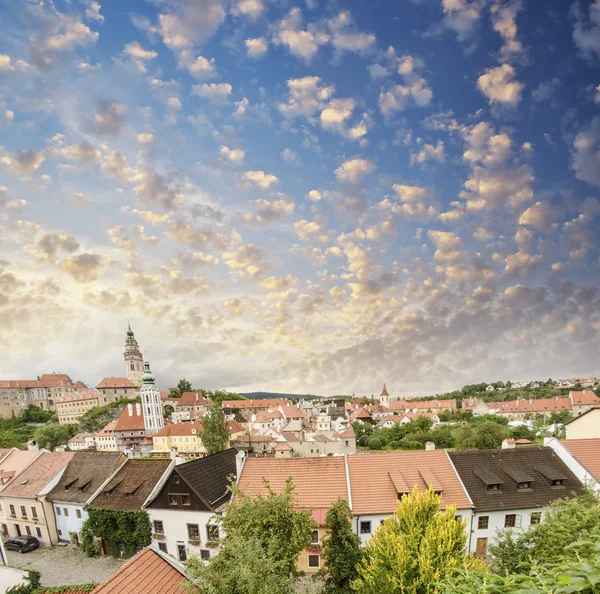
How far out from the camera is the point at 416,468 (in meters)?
27.0

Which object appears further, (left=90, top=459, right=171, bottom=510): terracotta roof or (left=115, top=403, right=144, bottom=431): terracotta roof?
(left=115, top=403, right=144, bottom=431): terracotta roof

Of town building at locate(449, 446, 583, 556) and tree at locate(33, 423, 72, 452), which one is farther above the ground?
town building at locate(449, 446, 583, 556)

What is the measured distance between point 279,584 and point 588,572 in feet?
38.1

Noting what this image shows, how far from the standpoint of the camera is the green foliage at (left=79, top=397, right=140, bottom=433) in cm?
11675

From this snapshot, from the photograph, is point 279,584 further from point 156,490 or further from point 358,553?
point 156,490

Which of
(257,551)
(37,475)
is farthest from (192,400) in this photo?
(257,551)

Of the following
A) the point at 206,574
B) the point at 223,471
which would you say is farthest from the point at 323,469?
the point at 206,574

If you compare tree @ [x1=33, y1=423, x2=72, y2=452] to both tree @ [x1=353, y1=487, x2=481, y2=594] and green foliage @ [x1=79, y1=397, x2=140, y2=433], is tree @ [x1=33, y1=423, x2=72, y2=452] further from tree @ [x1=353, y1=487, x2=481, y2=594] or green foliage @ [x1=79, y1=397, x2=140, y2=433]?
tree @ [x1=353, y1=487, x2=481, y2=594]

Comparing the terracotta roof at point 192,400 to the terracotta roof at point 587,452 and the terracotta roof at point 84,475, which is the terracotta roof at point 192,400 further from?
the terracotta roof at point 587,452

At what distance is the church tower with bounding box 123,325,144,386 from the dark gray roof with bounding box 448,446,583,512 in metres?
164

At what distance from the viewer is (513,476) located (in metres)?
26.1

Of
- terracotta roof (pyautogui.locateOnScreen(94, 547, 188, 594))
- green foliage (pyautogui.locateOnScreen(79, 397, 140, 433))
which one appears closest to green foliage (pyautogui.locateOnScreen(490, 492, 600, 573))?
terracotta roof (pyautogui.locateOnScreen(94, 547, 188, 594))

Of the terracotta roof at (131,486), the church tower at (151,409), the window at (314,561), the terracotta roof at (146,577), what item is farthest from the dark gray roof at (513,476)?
the church tower at (151,409)

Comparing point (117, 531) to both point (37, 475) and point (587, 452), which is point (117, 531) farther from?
point (587, 452)
